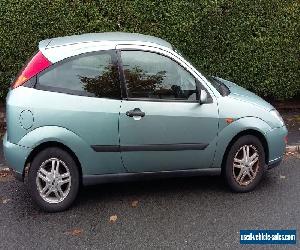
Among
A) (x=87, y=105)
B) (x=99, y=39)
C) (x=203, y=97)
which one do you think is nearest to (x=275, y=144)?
(x=203, y=97)

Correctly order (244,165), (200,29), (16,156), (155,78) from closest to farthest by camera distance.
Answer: (16,156), (155,78), (244,165), (200,29)

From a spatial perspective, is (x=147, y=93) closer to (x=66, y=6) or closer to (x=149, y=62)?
(x=149, y=62)

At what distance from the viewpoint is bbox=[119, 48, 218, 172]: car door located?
4.85 metres

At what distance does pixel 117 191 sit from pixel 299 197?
2.08 m

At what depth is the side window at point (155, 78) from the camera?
4.89 m

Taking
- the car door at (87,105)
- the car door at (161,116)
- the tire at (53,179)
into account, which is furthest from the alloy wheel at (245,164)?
the tire at (53,179)

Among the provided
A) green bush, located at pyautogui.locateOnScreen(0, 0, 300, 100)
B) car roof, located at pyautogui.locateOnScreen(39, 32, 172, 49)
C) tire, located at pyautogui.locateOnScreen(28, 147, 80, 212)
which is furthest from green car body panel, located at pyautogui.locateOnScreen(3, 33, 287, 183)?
green bush, located at pyautogui.locateOnScreen(0, 0, 300, 100)

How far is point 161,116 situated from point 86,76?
889 mm

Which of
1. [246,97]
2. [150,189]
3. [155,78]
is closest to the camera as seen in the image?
[155,78]

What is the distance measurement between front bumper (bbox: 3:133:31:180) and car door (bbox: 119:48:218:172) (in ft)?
3.29

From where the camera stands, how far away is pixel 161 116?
4859 mm

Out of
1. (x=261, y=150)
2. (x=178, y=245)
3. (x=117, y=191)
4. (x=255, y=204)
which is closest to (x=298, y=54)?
(x=261, y=150)

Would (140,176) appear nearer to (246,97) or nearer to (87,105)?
(87,105)

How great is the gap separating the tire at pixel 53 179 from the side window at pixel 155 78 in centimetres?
98
